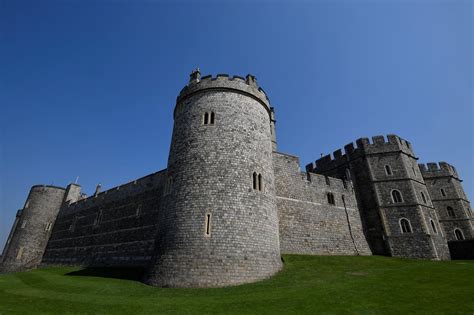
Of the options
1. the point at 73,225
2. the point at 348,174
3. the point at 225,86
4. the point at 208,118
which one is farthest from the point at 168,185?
the point at 73,225

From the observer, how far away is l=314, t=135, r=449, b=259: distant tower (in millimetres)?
20203

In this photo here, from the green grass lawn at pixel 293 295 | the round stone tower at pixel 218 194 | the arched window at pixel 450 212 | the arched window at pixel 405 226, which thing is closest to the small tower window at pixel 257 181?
the round stone tower at pixel 218 194

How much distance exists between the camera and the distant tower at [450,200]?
2655cm

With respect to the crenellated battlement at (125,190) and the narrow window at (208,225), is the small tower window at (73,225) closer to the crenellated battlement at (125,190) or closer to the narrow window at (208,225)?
the crenellated battlement at (125,190)

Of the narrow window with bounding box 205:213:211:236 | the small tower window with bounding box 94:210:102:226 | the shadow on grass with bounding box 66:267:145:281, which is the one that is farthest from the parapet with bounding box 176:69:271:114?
the small tower window with bounding box 94:210:102:226

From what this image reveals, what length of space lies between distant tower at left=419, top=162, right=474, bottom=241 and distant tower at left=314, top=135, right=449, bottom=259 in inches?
266

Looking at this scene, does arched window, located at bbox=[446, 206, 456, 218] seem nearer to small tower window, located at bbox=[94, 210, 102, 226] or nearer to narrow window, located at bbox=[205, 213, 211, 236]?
narrow window, located at bbox=[205, 213, 211, 236]

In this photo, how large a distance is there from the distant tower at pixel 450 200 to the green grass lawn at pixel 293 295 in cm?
1827

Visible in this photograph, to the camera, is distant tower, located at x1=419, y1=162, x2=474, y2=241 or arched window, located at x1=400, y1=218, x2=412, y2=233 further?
distant tower, located at x1=419, y1=162, x2=474, y2=241

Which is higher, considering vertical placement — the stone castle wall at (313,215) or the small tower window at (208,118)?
the small tower window at (208,118)

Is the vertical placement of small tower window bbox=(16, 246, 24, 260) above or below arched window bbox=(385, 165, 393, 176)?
below

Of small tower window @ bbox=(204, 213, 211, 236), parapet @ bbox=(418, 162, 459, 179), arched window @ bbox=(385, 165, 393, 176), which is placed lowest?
small tower window @ bbox=(204, 213, 211, 236)

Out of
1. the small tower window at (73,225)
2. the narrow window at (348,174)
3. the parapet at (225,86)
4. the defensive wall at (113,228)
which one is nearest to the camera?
the parapet at (225,86)

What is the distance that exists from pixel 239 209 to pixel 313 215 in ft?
30.9
